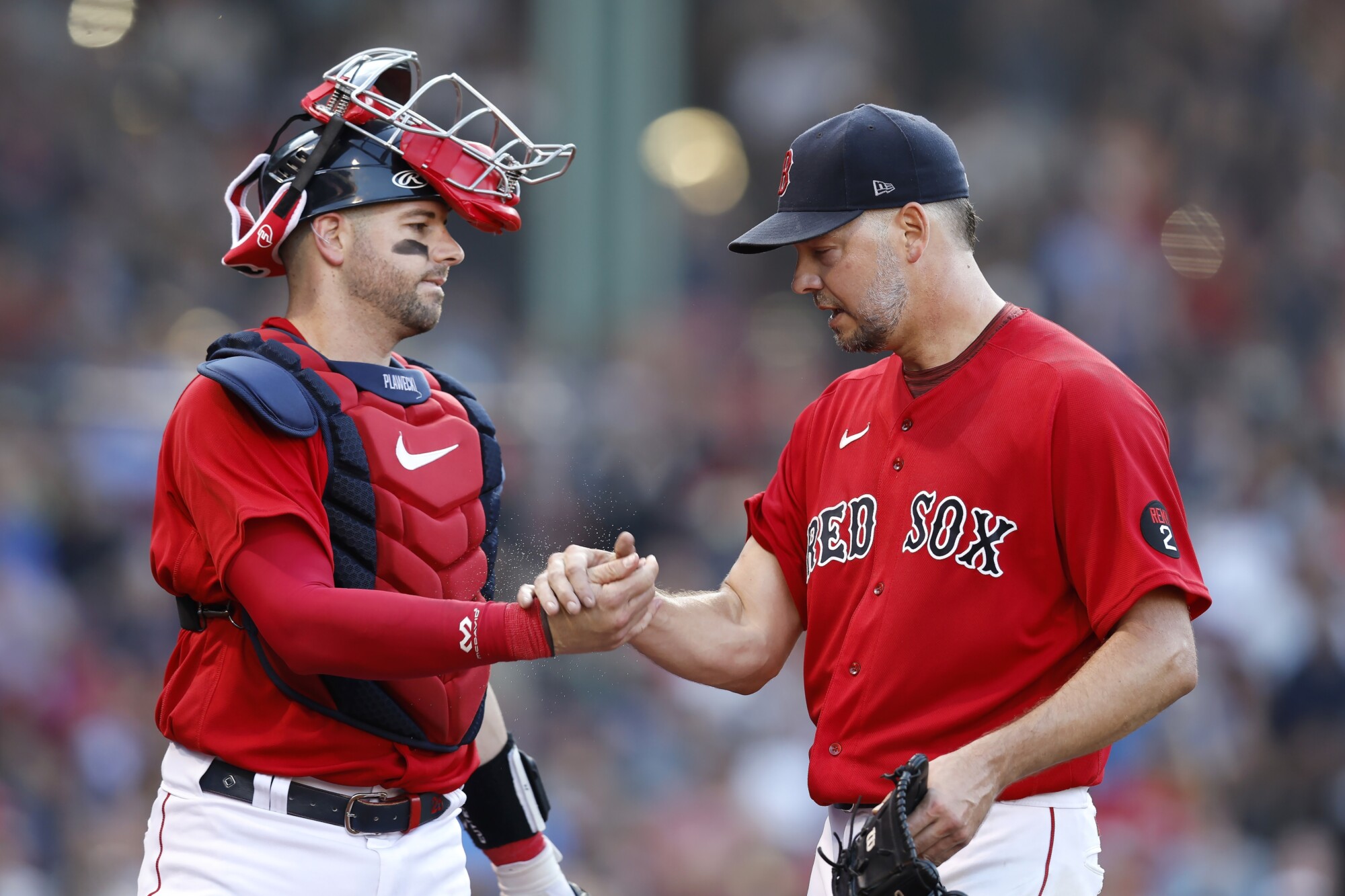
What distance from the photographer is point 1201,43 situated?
36.7 ft

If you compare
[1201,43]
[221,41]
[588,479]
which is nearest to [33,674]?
[588,479]

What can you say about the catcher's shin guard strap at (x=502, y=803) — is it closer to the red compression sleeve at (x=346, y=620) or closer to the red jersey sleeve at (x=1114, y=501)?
the red compression sleeve at (x=346, y=620)


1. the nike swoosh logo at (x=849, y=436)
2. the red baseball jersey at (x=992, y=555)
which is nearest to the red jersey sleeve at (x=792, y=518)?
the nike swoosh logo at (x=849, y=436)

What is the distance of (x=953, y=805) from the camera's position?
2764 mm

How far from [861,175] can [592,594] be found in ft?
3.53

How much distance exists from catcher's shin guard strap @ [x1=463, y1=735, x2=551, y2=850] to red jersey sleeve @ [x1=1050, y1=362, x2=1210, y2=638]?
4.65 feet

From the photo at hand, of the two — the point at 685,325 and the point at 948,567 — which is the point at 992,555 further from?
the point at 685,325

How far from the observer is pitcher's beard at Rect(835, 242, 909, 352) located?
3297mm

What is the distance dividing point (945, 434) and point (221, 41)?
865 centimetres

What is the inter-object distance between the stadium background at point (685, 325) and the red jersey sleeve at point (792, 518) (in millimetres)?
3522

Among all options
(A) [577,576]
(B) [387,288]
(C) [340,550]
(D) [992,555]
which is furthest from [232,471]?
(D) [992,555]

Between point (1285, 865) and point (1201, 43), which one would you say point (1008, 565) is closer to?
point (1285, 865)

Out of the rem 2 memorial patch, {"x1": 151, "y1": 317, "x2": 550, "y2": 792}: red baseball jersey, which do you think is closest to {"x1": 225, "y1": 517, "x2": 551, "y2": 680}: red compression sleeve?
{"x1": 151, "y1": 317, "x2": 550, "y2": 792}: red baseball jersey

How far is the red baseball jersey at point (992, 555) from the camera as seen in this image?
9.73 feet
